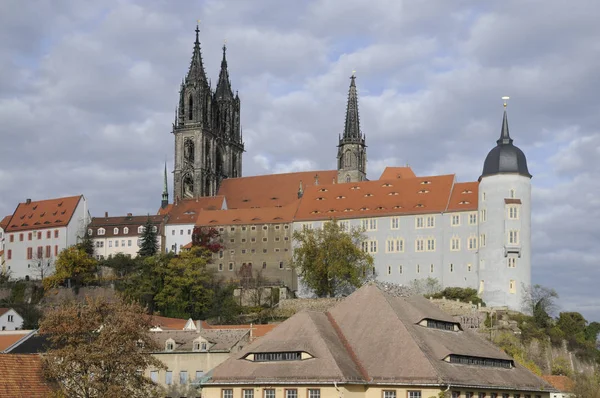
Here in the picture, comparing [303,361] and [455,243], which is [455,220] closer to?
[455,243]

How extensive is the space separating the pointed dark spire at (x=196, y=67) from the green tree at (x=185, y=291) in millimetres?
42844

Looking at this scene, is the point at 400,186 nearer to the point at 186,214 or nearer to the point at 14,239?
the point at 186,214

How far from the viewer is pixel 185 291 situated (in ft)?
396

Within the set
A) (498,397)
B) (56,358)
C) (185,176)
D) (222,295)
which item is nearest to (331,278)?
(222,295)

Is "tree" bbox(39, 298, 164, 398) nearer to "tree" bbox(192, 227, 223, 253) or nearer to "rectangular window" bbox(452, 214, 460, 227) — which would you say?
"rectangular window" bbox(452, 214, 460, 227)

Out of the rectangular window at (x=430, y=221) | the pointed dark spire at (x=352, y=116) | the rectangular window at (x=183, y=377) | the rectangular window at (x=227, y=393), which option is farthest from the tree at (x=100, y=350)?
the pointed dark spire at (x=352, y=116)

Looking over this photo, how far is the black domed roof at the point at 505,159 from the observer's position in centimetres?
11256

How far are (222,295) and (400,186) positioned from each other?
81.8 ft

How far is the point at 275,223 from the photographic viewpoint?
131m

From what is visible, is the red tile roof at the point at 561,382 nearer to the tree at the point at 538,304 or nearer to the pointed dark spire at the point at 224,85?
the tree at the point at 538,304

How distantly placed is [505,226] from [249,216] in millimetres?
35732

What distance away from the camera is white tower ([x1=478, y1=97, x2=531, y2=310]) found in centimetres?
11069

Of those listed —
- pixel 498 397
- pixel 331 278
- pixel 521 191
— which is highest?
pixel 521 191

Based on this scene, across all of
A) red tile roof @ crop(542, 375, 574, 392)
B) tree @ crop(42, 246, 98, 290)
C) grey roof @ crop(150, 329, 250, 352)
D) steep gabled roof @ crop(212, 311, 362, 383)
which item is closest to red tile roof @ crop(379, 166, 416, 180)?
tree @ crop(42, 246, 98, 290)
